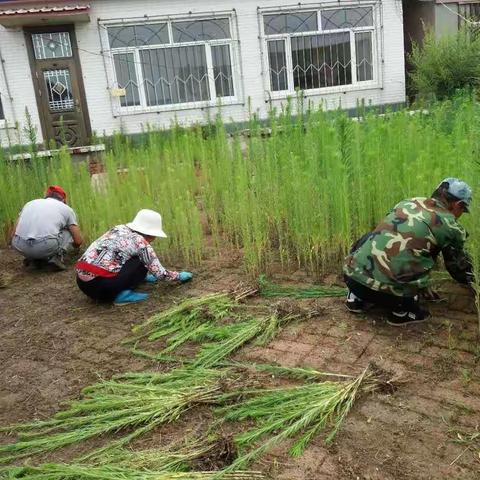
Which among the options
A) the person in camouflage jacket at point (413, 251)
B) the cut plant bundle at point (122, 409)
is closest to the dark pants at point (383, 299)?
the person in camouflage jacket at point (413, 251)

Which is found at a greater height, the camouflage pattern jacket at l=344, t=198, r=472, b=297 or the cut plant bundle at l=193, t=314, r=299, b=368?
the camouflage pattern jacket at l=344, t=198, r=472, b=297

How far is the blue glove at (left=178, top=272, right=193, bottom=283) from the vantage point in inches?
164

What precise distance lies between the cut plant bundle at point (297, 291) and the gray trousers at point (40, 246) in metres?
2.16

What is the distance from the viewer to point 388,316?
328 centimetres

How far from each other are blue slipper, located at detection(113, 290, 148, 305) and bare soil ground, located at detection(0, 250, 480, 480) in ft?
0.29

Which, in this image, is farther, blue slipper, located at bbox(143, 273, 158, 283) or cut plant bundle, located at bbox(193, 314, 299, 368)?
blue slipper, located at bbox(143, 273, 158, 283)

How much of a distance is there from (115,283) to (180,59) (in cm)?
925

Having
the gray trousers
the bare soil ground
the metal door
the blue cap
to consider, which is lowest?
the bare soil ground

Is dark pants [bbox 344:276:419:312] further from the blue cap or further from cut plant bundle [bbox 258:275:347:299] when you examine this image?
the blue cap

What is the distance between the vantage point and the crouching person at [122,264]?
13.0 ft

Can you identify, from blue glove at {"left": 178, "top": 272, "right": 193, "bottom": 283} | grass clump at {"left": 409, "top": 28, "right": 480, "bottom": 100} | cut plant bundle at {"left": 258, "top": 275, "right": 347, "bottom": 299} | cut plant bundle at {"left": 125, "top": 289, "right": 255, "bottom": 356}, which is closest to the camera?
cut plant bundle at {"left": 125, "top": 289, "right": 255, "bottom": 356}

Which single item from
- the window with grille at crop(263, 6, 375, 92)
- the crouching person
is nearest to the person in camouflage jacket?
the crouching person

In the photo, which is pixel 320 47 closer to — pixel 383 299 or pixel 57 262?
pixel 57 262

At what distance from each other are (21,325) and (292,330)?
2002 millimetres
